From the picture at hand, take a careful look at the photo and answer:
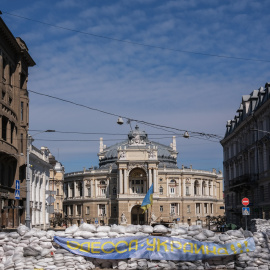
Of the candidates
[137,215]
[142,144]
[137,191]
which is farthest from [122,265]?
[142,144]

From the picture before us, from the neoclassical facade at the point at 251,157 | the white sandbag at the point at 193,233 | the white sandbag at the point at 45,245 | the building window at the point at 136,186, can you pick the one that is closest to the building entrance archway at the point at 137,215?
the building window at the point at 136,186

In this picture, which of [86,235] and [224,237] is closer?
[86,235]

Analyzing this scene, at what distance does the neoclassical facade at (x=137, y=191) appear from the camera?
107375mm

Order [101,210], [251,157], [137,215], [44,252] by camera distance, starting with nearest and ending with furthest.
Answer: [44,252] < [251,157] < [137,215] < [101,210]

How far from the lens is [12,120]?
42.1 m

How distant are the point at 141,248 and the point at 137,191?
90.8 metres

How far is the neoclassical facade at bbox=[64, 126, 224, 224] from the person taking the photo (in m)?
107

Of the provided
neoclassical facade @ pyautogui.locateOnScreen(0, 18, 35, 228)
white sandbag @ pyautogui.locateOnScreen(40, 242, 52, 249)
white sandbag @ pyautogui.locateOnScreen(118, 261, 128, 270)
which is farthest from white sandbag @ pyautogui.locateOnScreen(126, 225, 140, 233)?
neoclassical facade @ pyautogui.locateOnScreen(0, 18, 35, 228)

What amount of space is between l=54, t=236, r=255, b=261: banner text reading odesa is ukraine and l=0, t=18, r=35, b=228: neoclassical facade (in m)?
19.8

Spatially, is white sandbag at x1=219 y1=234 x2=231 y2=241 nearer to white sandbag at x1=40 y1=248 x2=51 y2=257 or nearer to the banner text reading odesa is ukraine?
the banner text reading odesa is ukraine

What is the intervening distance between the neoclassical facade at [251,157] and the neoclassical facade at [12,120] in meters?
21.5

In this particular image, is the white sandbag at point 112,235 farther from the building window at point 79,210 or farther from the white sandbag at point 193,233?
the building window at point 79,210

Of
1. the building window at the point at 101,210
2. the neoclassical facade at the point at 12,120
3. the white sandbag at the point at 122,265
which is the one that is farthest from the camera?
the building window at the point at 101,210

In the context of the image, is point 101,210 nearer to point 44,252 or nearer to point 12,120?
point 12,120
